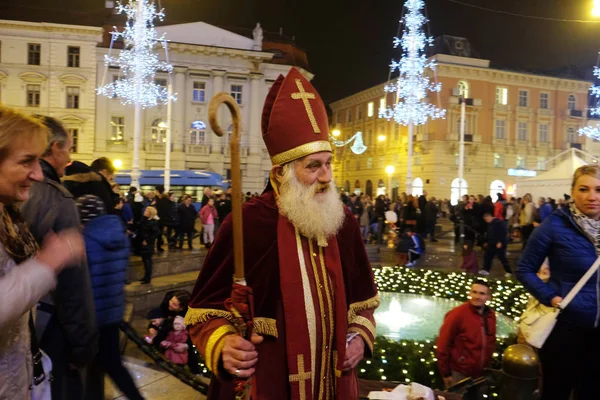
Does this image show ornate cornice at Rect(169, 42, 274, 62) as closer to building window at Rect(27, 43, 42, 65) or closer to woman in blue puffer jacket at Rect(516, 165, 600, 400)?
building window at Rect(27, 43, 42, 65)

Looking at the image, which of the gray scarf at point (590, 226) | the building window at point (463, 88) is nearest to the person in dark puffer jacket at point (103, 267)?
the gray scarf at point (590, 226)

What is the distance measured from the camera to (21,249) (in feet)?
6.30

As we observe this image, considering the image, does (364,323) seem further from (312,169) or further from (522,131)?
(522,131)

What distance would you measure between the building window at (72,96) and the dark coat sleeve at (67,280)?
39.4 meters

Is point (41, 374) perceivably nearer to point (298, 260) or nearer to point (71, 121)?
point (298, 260)

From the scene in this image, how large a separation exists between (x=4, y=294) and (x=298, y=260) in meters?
1.18

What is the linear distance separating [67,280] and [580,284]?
10.7 ft

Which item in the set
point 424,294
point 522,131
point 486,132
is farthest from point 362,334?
point 522,131

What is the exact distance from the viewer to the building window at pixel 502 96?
45094 millimetres

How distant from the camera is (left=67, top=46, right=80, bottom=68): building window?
37.5 metres

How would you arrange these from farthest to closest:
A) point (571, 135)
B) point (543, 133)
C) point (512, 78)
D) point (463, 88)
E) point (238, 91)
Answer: point (571, 135) → point (543, 133) → point (512, 78) → point (463, 88) → point (238, 91)

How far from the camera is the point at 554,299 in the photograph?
3.38 meters

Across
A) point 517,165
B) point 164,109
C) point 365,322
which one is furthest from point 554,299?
point 517,165

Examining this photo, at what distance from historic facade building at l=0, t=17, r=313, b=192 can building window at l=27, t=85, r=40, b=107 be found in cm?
7
